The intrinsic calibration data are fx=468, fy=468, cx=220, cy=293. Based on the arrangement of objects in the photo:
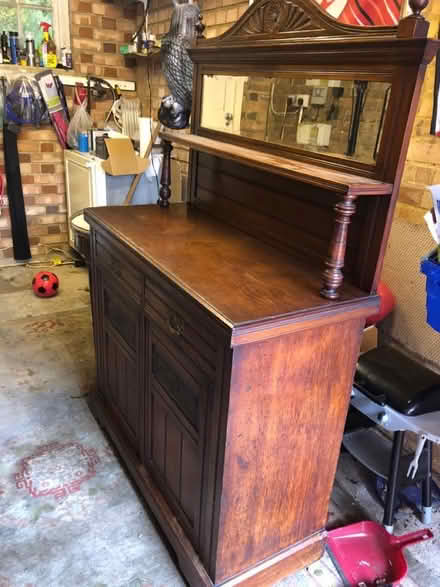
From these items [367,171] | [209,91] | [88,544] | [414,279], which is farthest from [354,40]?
[88,544]

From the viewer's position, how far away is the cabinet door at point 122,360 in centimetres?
179

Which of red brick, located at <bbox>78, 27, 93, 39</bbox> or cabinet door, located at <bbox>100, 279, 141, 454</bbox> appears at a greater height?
red brick, located at <bbox>78, 27, 93, 39</bbox>

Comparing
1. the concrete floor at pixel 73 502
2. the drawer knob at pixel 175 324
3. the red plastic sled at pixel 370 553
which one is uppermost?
the drawer knob at pixel 175 324

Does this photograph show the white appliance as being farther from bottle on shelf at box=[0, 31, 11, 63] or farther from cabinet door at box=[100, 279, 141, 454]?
cabinet door at box=[100, 279, 141, 454]

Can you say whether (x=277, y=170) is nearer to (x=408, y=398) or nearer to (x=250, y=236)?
(x=250, y=236)

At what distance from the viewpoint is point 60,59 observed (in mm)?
4000

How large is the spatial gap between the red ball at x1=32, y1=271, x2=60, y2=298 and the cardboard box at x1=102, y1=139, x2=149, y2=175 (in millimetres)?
935

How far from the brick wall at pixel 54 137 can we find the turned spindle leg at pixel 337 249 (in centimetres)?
362

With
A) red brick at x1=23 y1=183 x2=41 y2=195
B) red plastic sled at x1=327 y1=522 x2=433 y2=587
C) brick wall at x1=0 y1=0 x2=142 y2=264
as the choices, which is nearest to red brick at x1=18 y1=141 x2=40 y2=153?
brick wall at x1=0 y1=0 x2=142 y2=264

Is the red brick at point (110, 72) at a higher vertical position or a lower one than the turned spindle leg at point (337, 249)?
higher

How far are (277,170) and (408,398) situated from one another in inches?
36.3

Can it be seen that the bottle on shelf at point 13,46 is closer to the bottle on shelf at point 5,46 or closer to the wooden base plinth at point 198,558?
the bottle on shelf at point 5,46

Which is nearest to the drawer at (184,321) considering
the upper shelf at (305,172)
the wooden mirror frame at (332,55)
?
the upper shelf at (305,172)

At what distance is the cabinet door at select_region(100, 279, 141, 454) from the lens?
70.4 inches
